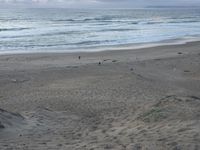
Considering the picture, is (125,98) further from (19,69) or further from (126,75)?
(19,69)

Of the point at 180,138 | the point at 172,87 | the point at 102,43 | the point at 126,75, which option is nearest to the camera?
the point at 180,138

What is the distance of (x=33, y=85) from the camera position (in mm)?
15031

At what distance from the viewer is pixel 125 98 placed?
12523 mm

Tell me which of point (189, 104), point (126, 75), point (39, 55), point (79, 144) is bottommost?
point (79, 144)

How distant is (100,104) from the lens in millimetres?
11844

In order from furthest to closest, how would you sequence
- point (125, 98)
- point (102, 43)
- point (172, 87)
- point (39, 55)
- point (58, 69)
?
1. point (102, 43)
2. point (39, 55)
3. point (58, 69)
4. point (172, 87)
5. point (125, 98)

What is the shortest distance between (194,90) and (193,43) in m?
17.7

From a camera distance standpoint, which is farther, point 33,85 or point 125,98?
point 33,85

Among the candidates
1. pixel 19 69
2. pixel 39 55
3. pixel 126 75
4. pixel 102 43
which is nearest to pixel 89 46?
pixel 102 43

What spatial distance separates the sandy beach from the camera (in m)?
7.81

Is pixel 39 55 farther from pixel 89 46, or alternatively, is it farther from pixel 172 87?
pixel 172 87

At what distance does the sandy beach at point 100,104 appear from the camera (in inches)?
307

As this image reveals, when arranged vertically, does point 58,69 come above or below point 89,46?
below

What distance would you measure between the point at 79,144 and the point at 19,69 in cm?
1164
